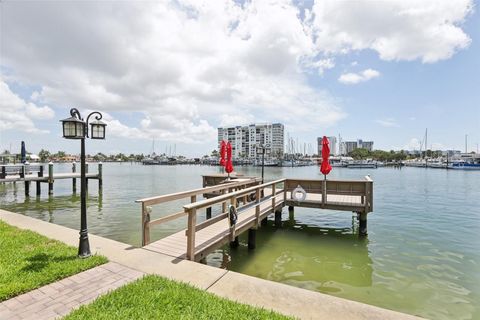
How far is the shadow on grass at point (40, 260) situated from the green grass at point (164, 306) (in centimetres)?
207

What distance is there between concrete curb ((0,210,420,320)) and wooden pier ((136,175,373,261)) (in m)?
0.55

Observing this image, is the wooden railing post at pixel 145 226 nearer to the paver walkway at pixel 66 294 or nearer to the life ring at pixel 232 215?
the paver walkway at pixel 66 294

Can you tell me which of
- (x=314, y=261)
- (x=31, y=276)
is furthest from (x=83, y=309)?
(x=314, y=261)

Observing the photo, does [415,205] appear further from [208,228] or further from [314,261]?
[208,228]

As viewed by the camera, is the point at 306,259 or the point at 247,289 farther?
the point at 306,259

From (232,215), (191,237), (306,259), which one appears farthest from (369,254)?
(191,237)

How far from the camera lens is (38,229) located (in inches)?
306

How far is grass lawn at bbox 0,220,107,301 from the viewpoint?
4377mm

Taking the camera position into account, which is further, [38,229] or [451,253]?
[451,253]

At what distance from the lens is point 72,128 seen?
5.45 m

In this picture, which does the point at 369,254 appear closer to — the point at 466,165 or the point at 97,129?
the point at 97,129

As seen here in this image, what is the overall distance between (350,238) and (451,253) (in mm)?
3232

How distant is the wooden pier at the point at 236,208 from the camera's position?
6.18 meters

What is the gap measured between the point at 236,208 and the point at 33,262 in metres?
4.99
